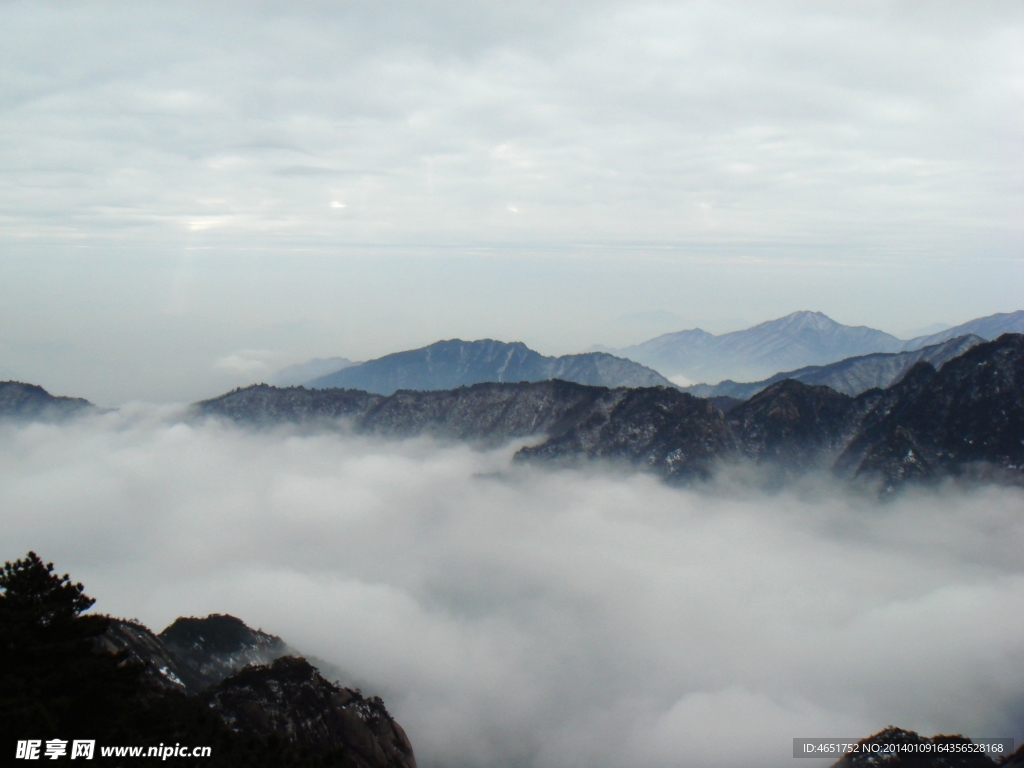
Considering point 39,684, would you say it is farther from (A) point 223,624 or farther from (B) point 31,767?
(A) point 223,624

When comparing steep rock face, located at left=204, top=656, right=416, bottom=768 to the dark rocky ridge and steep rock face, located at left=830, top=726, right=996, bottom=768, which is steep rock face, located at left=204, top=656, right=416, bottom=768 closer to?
the dark rocky ridge

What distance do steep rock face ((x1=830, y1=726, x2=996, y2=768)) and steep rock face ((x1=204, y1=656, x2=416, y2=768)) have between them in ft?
280

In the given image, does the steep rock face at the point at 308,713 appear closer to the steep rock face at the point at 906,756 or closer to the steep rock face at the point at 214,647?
the steep rock face at the point at 214,647

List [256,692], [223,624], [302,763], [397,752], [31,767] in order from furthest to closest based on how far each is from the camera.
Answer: [223,624] < [397,752] < [256,692] < [302,763] < [31,767]

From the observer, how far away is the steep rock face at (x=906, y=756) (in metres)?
123

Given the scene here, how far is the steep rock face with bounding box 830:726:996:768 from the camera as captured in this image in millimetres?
123062

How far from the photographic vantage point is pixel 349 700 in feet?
347

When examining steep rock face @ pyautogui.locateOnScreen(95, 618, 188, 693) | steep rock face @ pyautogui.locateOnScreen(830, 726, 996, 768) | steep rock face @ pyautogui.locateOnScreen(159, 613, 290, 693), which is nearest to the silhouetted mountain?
steep rock face @ pyautogui.locateOnScreen(95, 618, 188, 693)

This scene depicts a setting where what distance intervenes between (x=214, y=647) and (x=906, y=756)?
150m

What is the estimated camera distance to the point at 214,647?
534 ft

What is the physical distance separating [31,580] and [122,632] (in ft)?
321

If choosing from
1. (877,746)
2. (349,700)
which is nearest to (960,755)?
(877,746)

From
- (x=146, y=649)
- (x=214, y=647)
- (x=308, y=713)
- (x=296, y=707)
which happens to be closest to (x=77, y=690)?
(x=296, y=707)

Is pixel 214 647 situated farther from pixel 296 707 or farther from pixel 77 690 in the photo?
pixel 77 690
